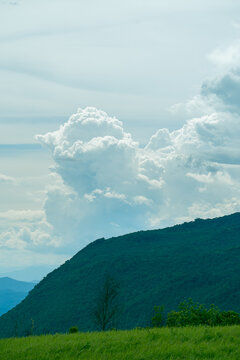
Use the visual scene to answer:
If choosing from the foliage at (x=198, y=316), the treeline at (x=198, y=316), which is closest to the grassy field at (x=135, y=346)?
the treeline at (x=198, y=316)

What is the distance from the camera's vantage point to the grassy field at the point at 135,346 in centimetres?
1716

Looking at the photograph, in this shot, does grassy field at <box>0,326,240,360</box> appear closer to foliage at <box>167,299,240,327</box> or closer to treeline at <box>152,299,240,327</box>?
treeline at <box>152,299,240,327</box>

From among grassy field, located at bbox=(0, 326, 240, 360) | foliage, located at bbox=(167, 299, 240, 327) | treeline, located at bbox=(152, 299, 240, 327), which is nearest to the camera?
grassy field, located at bbox=(0, 326, 240, 360)

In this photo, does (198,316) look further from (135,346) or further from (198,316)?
(135,346)

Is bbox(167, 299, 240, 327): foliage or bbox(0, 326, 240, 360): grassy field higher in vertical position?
bbox(0, 326, 240, 360): grassy field

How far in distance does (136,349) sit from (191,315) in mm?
36943

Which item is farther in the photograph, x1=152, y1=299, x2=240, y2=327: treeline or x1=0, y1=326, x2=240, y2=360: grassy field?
x1=152, y1=299, x2=240, y2=327: treeline

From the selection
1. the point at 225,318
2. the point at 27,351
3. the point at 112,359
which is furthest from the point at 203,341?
the point at 225,318

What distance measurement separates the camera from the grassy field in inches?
675

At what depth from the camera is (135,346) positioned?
18.7 metres

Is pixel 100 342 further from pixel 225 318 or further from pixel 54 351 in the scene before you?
→ pixel 225 318

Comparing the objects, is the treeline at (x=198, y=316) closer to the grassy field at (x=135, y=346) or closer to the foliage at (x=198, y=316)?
the foliage at (x=198, y=316)

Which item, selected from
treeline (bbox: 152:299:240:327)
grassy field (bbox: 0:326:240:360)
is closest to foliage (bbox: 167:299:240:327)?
treeline (bbox: 152:299:240:327)

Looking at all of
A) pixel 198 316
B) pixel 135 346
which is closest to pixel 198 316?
pixel 198 316
